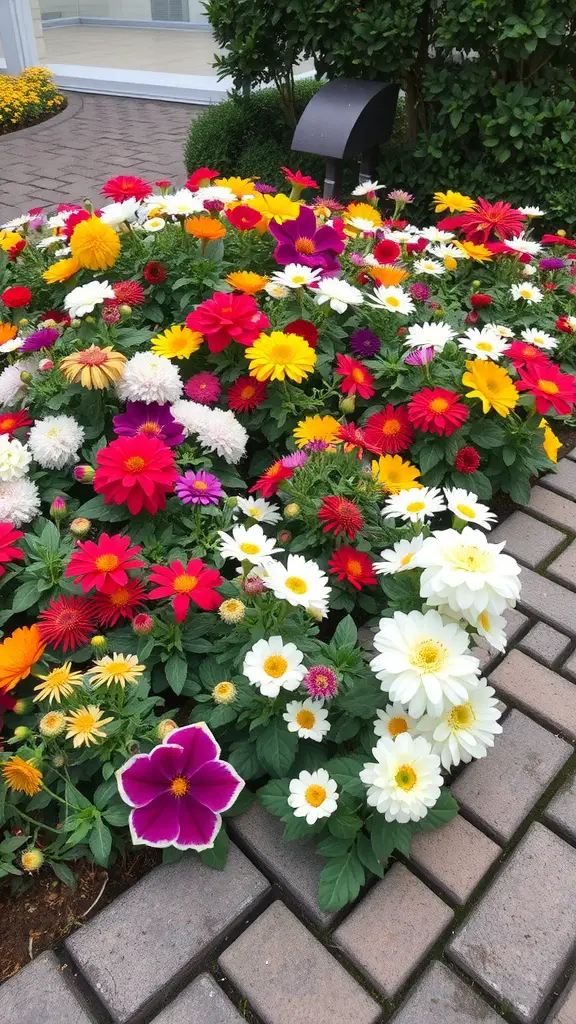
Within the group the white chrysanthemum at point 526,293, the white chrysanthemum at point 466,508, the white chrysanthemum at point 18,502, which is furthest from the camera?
the white chrysanthemum at point 526,293

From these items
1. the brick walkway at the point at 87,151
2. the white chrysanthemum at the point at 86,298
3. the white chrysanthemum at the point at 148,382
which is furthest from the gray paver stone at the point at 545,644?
the brick walkway at the point at 87,151

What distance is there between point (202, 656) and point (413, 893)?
22.9 inches

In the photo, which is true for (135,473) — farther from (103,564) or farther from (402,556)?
(402,556)

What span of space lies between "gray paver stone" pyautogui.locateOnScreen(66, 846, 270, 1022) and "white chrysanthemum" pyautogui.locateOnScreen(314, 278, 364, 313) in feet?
4.32

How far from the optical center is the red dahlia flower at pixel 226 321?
1715mm

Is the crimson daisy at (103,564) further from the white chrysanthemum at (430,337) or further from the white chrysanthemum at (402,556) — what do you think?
the white chrysanthemum at (430,337)

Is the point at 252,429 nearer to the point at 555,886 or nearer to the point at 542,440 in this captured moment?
the point at 542,440

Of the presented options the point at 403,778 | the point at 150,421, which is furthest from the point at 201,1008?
the point at 150,421

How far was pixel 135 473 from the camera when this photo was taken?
1.43 m

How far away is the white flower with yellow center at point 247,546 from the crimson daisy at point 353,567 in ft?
0.52

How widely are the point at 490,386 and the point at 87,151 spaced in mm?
5598

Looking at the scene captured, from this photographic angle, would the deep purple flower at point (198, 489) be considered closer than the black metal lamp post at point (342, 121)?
Yes

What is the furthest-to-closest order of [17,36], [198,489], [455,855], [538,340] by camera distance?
1. [17,36]
2. [538,340]
3. [198,489]
4. [455,855]

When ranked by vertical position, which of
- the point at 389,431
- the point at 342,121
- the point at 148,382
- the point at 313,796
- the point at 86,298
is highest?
the point at 342,121
